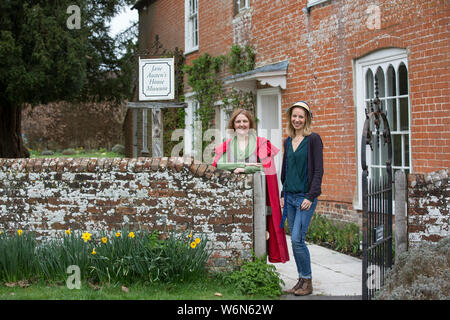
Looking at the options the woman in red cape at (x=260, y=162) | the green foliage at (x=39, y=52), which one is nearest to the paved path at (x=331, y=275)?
the woman in red cape at (x=260, y=162)

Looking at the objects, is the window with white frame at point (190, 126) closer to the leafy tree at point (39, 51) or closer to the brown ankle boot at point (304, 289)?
the leafy tree at point (39, 51)

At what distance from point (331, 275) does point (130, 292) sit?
2.46 meters

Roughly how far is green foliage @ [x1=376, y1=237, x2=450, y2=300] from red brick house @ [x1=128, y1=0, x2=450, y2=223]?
2.16 metres

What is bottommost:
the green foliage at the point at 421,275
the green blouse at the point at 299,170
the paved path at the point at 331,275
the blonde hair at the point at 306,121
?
the paved path at the point at 331,275

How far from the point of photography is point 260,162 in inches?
230

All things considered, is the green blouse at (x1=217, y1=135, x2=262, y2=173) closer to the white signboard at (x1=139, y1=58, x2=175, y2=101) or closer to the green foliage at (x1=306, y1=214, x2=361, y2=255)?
the white signboard at (x1=139, y1=58, x2=175, y2=101)

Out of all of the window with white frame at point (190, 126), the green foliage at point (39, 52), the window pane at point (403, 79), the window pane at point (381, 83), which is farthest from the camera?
the window with white frame at point (190, 126)

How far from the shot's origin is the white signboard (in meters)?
7.43

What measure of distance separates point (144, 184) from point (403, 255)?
111 inches

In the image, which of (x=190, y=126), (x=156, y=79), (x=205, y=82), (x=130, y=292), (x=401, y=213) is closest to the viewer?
(x=130, y=292)

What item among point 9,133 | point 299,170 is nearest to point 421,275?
point 299,170

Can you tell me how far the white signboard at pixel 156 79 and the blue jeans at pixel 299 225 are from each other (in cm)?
270

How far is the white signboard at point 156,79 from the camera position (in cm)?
743

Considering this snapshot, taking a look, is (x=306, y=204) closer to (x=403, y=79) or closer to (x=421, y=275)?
(x=421, y=275)
